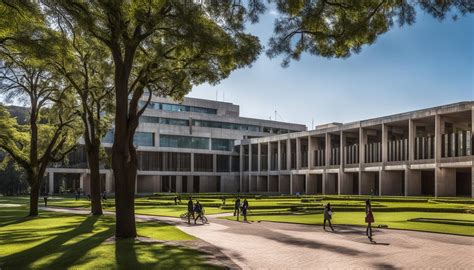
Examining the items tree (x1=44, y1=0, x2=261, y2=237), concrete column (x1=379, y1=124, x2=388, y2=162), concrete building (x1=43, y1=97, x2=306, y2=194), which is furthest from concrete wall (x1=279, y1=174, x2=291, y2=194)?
tree (x1=44, y1=0, x2=261, y2=237)

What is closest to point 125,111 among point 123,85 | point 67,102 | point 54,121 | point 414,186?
point 123,85

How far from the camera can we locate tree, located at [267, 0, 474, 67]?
10719mm

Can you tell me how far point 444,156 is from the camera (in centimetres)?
5316

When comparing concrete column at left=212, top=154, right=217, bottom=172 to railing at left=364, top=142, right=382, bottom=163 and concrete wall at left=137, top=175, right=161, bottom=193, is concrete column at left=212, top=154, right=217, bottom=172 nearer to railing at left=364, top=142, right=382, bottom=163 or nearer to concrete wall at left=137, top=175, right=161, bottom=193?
concrete wall at left=137, top=175, right=161, bottom=193

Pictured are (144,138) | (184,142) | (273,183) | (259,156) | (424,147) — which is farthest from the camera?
Answer: (184,142)

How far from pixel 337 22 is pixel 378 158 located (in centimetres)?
5427

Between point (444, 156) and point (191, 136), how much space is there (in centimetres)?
5107

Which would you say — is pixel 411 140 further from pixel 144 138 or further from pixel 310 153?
pixel 144 138

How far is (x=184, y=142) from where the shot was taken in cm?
9094

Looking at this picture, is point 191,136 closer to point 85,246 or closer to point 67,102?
point 67,102

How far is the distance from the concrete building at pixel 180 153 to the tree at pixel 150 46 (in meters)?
64.4

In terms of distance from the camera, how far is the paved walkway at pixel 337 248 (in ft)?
43.8

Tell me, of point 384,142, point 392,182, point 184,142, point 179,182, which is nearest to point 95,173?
point 384,142

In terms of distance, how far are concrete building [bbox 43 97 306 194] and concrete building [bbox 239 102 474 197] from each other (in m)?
5.57
